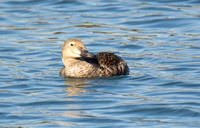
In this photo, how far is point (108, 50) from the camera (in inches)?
589

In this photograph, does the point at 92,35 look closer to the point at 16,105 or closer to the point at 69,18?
the point at 69,18

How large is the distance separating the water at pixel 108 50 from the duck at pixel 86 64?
180 mm

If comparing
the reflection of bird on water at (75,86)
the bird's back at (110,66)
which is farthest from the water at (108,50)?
the bird's back at (110,66)

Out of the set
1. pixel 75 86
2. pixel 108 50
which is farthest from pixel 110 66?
pixel 108 50

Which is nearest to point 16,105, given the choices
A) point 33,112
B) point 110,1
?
point 33,112

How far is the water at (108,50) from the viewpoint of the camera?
353 inches

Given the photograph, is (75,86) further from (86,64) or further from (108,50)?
(108,50)

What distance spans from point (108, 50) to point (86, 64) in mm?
3098

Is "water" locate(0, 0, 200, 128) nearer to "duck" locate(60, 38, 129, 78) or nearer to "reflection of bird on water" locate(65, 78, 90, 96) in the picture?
"reflection of bird on water" locate(65, 78, 90, 96)

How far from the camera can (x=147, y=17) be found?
18688mm

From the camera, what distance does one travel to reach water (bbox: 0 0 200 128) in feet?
29.5

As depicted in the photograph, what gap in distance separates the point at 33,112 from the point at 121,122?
58.7 inches

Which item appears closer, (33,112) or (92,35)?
(33,112)

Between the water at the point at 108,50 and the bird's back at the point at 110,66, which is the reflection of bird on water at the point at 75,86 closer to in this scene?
the water at the point at 108,50
